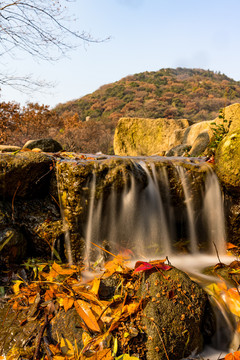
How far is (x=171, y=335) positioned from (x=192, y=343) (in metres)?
0.22

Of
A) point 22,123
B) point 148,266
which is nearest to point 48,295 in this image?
point 148,266

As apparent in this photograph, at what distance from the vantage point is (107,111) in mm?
31578

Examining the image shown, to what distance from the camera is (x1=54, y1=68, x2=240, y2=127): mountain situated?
93.2 ft

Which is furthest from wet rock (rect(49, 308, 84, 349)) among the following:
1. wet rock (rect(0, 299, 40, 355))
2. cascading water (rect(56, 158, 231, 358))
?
cascading water (rect(56, 158, 231, 358))

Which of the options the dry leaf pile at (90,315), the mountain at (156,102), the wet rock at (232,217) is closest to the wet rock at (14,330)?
the dry leaf pile at (90,315)

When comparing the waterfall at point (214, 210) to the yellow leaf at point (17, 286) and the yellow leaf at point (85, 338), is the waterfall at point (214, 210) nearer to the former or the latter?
the yellow leaf at point (85, 338)

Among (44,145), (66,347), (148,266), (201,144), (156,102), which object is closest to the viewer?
(66,347)

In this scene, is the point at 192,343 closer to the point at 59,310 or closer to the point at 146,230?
the point at 59,310

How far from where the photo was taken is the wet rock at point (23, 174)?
9.42 ft

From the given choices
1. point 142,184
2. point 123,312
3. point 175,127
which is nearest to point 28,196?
point 142,184

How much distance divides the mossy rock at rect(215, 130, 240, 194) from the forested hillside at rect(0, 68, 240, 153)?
5341 millimetres

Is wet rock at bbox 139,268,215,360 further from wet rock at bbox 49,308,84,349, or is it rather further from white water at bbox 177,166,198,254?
white water at bbox 177,166,198,254

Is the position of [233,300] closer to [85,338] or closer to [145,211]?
[85,338]

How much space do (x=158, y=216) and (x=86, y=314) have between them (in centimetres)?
196
